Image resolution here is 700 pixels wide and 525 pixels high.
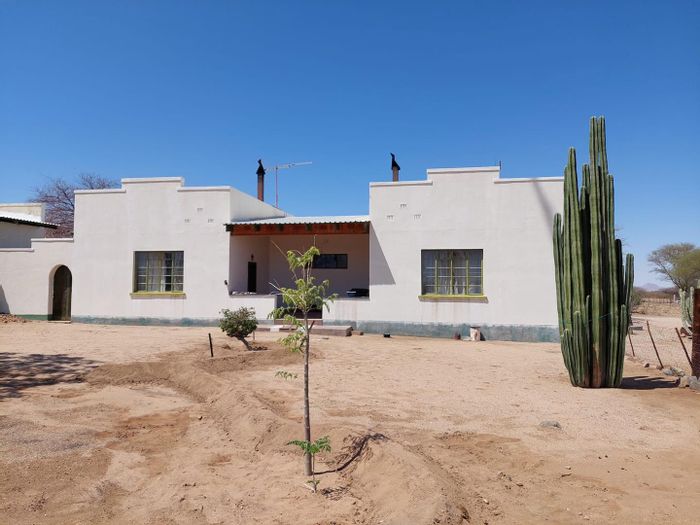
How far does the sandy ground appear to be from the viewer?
3.56m

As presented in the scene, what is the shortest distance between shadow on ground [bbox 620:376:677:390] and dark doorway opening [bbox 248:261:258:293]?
13379 millimetres

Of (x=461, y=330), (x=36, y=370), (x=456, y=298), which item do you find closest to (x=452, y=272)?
(x=456, y=298)

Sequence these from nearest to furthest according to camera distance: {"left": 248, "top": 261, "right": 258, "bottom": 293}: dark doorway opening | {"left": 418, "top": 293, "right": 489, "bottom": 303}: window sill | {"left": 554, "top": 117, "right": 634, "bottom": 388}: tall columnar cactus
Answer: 1. {"left": 554, "top": 117, "right": 634, "bottom": 388}: tall columnar cactus
2. {"left": 418, "top": 293, "right": 489, "bottom": 303}: window sill
3. {"left": 248, "top": 261, "right": 258, "bottom": 293}: dark doorway opening

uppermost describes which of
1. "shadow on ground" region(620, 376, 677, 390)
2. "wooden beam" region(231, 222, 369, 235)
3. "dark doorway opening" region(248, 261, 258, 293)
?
"wooden beam" region(231, 222, 369, 235)

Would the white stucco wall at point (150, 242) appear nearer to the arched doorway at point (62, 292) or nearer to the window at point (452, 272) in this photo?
the arched doorway at point (62, 292)

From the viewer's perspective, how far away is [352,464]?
4.30 metres

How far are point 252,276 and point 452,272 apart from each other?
8.18m

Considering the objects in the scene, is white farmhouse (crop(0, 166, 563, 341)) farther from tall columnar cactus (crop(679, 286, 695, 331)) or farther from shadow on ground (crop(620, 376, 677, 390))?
tall columnar cactus (crop(679, 286, 695, 331))

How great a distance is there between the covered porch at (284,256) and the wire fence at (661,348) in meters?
8.61

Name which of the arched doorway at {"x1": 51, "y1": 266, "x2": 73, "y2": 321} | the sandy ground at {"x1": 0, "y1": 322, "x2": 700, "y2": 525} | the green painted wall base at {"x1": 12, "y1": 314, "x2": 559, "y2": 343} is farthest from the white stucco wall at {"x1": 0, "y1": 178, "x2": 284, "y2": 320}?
the sandy ground at {"x1": 0, "y1": 322, "x2": 700, "y2": 525}

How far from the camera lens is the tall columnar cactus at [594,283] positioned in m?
7.70

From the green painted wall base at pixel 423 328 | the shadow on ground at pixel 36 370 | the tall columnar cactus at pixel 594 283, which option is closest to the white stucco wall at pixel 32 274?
the green painted wall base at pixel 423 328

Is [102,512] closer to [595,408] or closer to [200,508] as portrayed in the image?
[200,508]

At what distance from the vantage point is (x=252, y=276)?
18578mm
